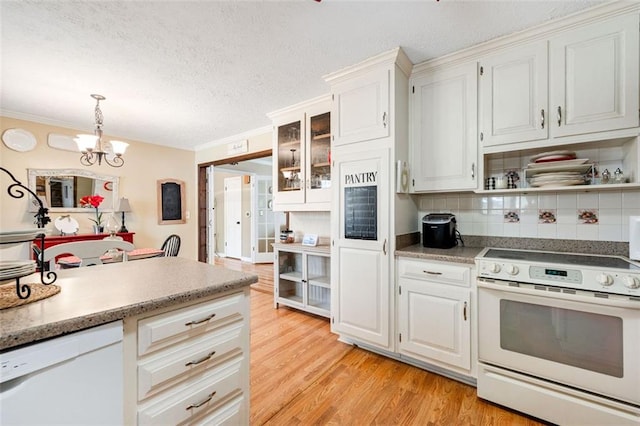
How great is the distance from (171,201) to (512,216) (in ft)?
16.0

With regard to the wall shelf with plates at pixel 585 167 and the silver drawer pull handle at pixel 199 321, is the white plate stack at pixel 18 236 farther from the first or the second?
the wall shelf with plates at pixel 585 167

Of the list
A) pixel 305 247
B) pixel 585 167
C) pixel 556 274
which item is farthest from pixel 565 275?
pixel 305 247

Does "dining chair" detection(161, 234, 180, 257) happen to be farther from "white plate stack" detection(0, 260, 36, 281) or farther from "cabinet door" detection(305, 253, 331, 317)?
"white plate stack" detection(0, 260, 36, 281)

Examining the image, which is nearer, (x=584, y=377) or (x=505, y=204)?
(x=584, y=377)

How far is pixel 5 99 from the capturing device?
285cm

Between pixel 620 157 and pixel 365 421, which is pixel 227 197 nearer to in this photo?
pixel 365 421

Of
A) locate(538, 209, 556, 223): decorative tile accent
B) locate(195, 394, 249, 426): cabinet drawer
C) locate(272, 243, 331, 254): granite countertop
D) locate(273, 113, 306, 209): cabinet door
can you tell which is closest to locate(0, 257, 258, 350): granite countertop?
locate(195, 394, 249, 426): cabinet drawer

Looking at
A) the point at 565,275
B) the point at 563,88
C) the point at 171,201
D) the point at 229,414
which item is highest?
the point at 563,88

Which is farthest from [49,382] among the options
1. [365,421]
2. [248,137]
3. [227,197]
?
[227,197]

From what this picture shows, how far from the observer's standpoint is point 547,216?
2.02 meters

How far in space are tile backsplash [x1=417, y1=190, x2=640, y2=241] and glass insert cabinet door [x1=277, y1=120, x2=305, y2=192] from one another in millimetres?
1481

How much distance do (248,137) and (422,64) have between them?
8.77ft

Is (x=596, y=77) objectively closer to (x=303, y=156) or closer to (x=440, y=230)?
(x=440, y=230)

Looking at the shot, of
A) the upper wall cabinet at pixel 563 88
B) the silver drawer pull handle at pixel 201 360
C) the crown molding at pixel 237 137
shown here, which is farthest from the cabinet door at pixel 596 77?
the crown molding at pixel 237 137
